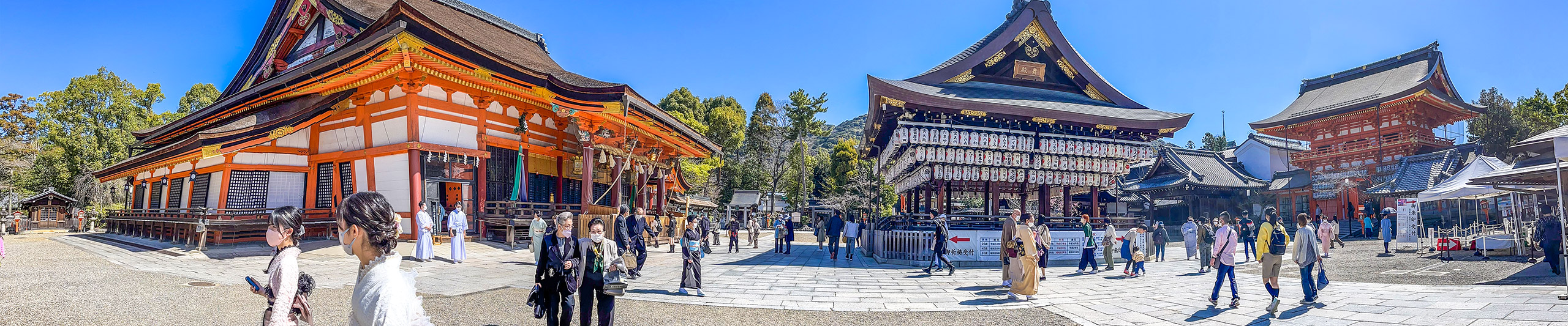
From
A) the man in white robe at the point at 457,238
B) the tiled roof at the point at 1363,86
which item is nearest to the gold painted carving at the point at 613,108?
the man in white robe at the point at 457,238

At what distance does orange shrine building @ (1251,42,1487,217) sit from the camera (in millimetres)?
27422

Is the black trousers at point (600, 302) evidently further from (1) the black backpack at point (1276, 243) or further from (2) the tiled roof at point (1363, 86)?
(2) the tiled roof at point (1363, 86)

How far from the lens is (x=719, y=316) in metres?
7.07

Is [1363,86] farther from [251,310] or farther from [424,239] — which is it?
[251,310]

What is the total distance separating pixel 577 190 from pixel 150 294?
12.4 meters

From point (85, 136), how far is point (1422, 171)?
54.5 meters

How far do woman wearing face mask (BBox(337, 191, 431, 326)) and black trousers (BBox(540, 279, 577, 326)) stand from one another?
10.5ft

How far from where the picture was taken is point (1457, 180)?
57.5 ft

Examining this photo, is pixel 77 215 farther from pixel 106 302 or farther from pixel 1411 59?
pixel 1411 59

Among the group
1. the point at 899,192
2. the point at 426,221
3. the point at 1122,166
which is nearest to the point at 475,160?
the point at 426,221

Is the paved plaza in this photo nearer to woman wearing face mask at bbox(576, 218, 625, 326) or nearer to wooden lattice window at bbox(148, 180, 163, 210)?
woman wearing face mask at bbox(576, 218, 625, 326)

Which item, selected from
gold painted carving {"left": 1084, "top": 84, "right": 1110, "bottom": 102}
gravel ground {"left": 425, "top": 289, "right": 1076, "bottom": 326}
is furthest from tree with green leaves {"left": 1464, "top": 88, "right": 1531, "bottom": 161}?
gravel ground {"left": 425, "top": 289, "right": 1076, "bottom": 326}

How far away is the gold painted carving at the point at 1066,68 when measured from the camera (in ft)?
56.8

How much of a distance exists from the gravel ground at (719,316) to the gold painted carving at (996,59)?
10.4 metres
